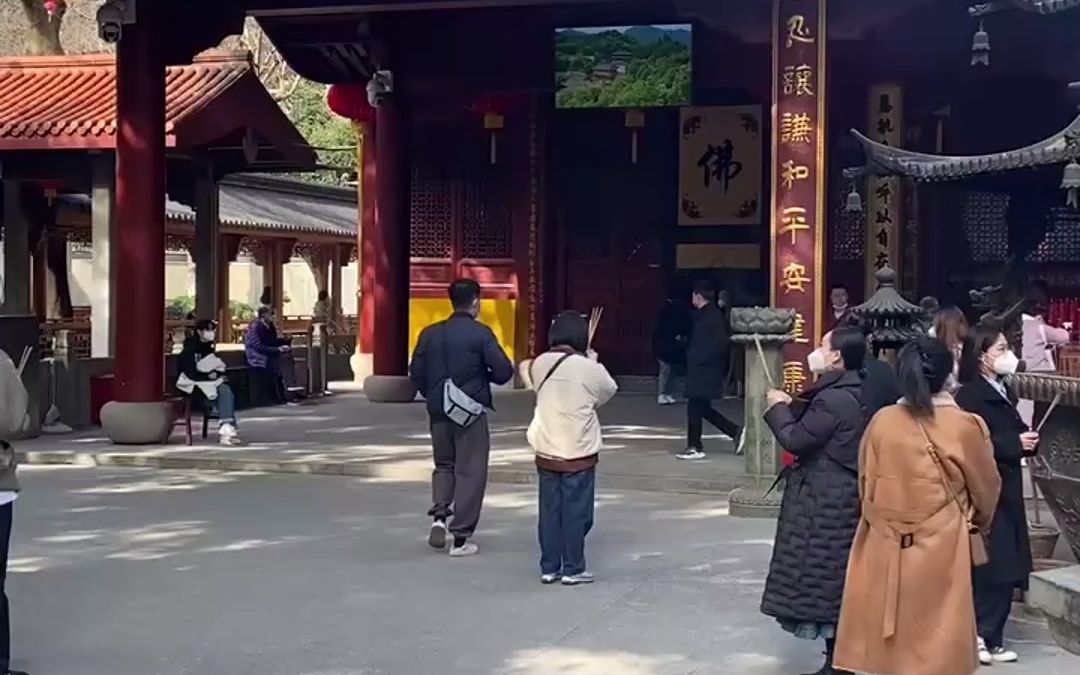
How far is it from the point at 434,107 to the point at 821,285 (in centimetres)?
877

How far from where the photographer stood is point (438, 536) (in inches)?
348

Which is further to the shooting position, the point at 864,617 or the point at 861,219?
the point at 861,219

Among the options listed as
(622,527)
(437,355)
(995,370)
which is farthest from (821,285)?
(995,370)

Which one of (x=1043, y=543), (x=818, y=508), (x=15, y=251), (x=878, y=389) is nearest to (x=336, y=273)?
(x=15, y=251)

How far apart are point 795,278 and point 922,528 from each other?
23.3 feet

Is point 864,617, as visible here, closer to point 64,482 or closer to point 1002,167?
point 1002,167

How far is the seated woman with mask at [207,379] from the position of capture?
13.8 metres

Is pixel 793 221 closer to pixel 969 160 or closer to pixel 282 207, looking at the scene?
pixel 969 160

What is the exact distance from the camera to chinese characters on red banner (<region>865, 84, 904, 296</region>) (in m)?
17.0

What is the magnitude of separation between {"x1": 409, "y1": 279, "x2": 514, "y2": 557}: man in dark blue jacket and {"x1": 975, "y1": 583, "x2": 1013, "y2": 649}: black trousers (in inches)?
123

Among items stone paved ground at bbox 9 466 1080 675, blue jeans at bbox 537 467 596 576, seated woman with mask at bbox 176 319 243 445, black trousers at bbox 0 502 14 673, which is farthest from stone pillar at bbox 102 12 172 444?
black trousers at bbox 0 502 14 673

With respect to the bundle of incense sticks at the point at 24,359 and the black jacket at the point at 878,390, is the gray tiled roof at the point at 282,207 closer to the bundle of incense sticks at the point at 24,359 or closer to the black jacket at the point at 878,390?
the bundle of incense sticks at the point at 24,359

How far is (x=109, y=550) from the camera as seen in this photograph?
29.2 feet

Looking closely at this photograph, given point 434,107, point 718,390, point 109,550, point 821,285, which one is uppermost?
point 434,107
